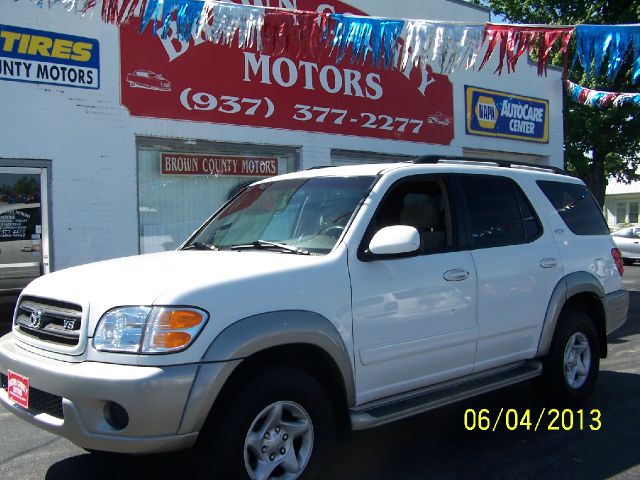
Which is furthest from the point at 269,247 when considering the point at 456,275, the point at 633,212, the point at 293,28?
the point at 633,212

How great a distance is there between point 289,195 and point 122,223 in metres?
5.60

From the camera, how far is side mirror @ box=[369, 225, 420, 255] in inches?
140

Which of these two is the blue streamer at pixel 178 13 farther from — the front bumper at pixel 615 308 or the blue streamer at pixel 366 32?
the front bumper at pixel 615 308

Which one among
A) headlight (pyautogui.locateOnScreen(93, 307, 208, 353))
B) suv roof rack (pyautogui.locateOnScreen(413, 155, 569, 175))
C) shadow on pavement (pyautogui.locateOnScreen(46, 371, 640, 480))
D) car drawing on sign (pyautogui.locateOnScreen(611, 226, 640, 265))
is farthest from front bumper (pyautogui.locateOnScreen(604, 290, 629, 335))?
car drawing on sign (pyautogui.locateOnScreen(611, 226, 640, 265))

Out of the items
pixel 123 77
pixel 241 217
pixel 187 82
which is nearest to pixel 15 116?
pixel 123 77

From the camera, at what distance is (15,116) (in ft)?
27.4

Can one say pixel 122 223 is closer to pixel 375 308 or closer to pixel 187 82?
pixel 187 82

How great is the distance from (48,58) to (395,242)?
6.93 m

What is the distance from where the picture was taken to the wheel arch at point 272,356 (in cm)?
293

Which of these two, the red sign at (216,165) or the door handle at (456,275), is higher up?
the red sign at (216,165)

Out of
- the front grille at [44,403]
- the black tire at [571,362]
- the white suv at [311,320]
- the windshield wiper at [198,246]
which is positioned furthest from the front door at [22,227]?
the black tire at [571,362]

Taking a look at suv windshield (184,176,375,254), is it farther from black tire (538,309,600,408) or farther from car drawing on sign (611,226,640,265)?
car drawing on sign (611,226,640,265)

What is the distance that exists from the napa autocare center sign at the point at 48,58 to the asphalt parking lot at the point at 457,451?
5.05 meters
